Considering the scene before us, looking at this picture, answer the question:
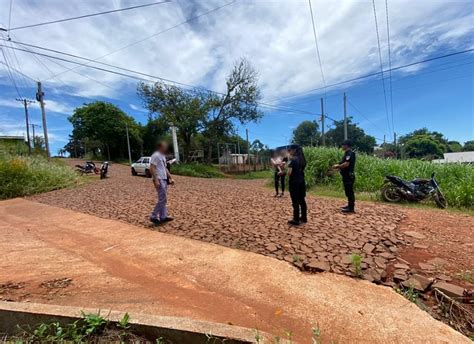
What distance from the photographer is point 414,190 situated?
789 centimetres

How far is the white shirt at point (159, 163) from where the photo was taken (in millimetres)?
5301

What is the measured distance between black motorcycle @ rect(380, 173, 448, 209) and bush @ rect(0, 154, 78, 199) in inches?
543

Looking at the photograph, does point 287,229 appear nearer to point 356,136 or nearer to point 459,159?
point 459,159

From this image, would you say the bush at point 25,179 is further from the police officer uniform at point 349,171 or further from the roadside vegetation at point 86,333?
the police officer uniform at point 349,171

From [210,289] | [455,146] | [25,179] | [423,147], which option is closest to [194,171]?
[25,179]

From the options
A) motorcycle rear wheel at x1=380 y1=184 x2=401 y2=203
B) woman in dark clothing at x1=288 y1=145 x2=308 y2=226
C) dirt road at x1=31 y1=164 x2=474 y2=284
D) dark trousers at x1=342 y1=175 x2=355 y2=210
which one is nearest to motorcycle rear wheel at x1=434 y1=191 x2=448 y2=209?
motorcycle rear wheel at x1=380 y1=184 x2=401 y2=203

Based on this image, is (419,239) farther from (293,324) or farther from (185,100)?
(185,100)

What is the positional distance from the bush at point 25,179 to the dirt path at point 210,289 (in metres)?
7.79

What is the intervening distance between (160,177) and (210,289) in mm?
2926

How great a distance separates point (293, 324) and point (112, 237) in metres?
3.82

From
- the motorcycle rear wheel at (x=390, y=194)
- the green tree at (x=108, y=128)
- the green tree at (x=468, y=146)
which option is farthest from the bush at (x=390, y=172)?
the green tree at (x=468, y=146)

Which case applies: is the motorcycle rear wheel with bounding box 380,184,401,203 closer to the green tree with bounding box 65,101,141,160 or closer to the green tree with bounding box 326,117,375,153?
the green tree with bounding box 65,101,141,160

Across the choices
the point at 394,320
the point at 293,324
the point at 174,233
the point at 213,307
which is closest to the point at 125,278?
the point at 213,307

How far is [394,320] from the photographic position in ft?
8.00
